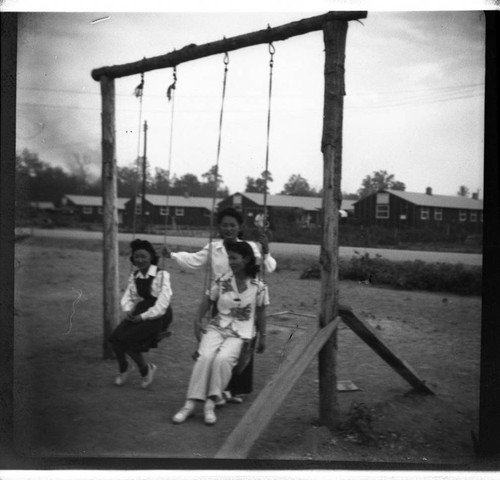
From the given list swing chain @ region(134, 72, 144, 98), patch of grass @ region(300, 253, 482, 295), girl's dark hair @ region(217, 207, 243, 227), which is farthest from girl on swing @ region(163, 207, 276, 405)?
patch of grass @ region(300, 253, 482, 295)

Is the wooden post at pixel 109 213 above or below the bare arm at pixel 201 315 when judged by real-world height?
above

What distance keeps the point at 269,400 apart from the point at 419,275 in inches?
341

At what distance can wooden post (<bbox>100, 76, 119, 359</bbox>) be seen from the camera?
17.5ft

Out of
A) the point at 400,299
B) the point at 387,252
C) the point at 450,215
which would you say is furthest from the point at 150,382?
the point at 387,252

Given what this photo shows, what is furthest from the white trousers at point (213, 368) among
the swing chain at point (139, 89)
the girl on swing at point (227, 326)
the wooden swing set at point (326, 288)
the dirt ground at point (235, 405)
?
the swing chain at point (139, 89)

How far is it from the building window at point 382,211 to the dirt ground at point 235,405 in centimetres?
1062

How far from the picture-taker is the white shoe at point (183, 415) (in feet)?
12.9

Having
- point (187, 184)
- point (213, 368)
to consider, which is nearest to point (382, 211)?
point (213, 368)

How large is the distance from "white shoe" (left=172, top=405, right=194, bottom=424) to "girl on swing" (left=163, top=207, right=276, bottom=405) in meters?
0.37

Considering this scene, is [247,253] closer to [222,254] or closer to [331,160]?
[222,254]

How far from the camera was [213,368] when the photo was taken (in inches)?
157

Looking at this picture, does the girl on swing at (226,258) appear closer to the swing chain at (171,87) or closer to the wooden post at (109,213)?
the wooden post at (109,213)

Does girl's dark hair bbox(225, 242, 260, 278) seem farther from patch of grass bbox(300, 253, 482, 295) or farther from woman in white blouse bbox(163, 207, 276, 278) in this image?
patch of grass bbox(300, 253, 482, 295)

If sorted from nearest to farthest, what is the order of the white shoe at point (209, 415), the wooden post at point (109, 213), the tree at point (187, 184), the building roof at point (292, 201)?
the white shoe at point (209, 415) < the wooden post at point (109, 213) < the building roof at point (292, 201) < the tree at point (187, 184)
